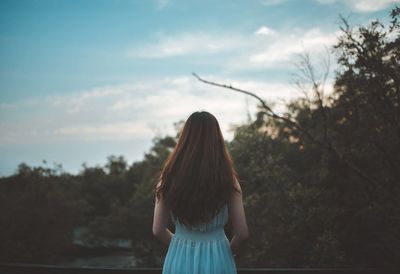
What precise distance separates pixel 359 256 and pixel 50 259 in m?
12.6

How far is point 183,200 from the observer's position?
1.81 m

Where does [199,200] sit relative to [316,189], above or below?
above

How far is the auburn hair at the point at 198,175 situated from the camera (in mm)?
1791

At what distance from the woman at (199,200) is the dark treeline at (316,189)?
4.15 m

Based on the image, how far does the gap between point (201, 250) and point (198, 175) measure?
0.43 m

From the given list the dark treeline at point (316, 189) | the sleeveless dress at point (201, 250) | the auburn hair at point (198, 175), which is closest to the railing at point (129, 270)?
the sleeveless dress at point (201, 250)

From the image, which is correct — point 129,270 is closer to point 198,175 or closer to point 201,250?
point 201,250

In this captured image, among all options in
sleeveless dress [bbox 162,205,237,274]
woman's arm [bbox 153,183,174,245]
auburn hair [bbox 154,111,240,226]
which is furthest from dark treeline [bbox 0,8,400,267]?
woman's arm [bbox 153,183,174,245]

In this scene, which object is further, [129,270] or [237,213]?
[129,270]

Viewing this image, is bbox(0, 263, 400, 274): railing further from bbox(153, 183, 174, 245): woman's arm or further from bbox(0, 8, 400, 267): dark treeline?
bbox(0, 8, 400, 267): dark treeline

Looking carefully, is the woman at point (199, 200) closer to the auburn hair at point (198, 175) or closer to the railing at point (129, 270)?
the auburn hair at point (198, 175)

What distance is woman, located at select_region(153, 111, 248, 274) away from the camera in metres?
1.80

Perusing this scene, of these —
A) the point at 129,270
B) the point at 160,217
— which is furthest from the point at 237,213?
the point at 129,270

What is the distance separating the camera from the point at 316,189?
9.36m
